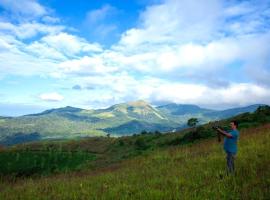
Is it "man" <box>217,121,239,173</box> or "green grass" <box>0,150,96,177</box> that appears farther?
"green grass" <box>0,150,96,177</box>

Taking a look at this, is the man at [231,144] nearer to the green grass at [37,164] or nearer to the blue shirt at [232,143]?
the blue shirt at [232,143]

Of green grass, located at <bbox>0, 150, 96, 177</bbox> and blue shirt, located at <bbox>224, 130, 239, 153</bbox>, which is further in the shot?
green grass, located at <bbox>0, 150, 96, 177</bbox>

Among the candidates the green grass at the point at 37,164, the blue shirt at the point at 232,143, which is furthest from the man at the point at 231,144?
the green grass at the point at 37,164

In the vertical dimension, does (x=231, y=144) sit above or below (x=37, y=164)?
above

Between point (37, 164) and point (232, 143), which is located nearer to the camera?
point (232, 143)

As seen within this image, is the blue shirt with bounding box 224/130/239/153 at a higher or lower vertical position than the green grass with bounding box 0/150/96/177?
higher

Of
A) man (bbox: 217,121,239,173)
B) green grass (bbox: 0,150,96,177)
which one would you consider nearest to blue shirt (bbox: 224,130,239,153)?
man (bbox: 217,121,239,173)

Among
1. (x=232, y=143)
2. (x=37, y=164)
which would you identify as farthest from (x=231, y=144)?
Result: (x=37, y=164)

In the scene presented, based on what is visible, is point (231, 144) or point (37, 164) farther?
point (37, 164)

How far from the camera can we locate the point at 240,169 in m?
16.4

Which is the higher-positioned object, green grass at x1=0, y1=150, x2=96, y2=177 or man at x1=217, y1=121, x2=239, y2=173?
man at x1=217, y1=121, x2=239, y2=173

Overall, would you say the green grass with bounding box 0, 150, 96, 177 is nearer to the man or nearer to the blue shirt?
the man

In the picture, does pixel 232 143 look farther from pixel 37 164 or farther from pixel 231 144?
pixel 37 164

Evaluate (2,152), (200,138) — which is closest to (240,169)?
(200,138)
